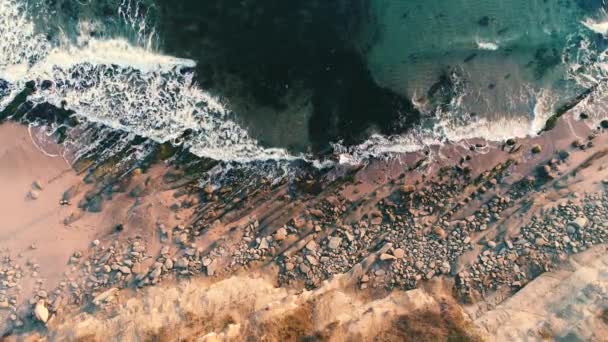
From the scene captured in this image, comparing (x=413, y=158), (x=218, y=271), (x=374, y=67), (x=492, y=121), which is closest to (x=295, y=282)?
(x=218, y=271)

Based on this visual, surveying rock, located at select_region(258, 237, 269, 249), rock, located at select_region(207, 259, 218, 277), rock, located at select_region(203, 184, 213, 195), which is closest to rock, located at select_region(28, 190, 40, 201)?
rock, located at select_region(203, 184, 213, 195)

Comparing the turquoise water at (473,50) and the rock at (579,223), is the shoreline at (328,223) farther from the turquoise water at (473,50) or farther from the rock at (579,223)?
the turquoise water at (473,50)

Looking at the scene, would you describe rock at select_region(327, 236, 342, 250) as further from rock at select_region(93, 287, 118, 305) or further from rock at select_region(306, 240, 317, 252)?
rock at select_region(93, 287, 118, 305)

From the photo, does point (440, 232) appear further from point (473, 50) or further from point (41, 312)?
point (41, 312)

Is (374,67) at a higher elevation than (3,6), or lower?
lower

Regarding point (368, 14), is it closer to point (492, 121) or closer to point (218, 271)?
point (492, 121)

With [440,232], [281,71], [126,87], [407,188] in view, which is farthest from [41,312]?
[440,232]
